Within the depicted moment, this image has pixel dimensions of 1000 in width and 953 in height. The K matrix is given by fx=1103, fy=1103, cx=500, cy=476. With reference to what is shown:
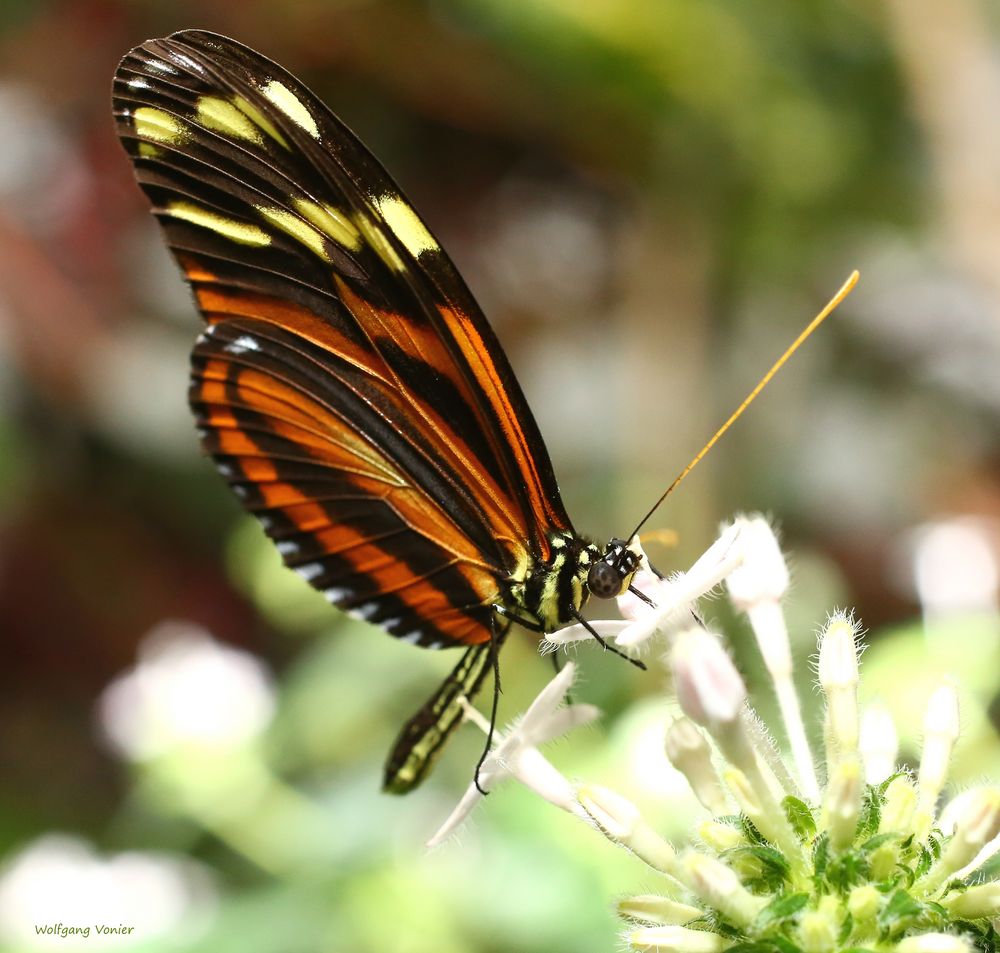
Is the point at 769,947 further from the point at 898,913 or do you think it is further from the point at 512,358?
the point at 512,358

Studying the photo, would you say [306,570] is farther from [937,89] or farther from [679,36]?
[937,89]

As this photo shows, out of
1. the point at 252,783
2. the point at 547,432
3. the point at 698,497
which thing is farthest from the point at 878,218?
the point at 252,783

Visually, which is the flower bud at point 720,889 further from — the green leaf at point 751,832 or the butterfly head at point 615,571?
the butterfly head at point 615,571

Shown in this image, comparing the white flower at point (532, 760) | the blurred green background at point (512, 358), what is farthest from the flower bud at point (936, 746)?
the blurred green background at point (512, 358)

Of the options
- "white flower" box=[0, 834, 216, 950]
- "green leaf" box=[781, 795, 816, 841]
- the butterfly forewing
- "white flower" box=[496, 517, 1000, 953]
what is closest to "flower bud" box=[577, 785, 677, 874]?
"white flower" box=[496, 517, 1000, 953]

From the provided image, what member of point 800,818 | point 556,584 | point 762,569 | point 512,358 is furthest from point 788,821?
point 512,358

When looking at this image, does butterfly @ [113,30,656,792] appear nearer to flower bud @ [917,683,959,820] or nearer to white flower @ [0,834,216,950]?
flower bud @ [917,683,959,820]

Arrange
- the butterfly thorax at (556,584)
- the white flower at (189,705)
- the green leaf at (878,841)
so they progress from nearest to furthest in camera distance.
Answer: the green leaf at (878,841)
the butterfly thorax at (556,584)
the white flower at (189,705)
